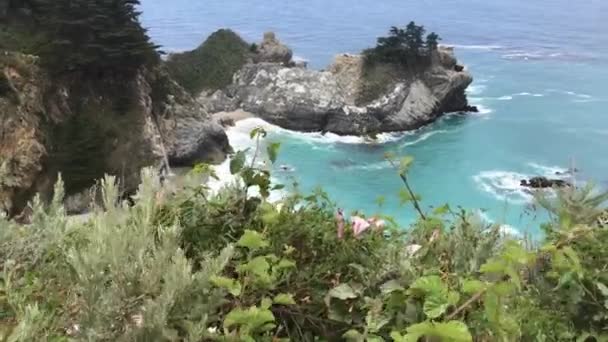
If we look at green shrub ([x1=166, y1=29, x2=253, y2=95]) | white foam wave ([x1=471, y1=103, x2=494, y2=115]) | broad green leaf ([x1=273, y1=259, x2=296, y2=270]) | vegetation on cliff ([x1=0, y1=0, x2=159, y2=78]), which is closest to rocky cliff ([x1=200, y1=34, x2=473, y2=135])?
white foam wave ([x1=471, y1=103, x2=494, y2=115])

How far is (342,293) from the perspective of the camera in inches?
75.5

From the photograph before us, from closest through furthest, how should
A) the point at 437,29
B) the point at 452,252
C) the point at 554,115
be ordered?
the point at 452,252 < the point at 554,115 < the point at 437,29

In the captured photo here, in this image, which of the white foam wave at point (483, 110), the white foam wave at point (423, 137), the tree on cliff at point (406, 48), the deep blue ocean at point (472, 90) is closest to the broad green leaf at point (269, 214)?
the deep blue ocean at point (472, 90)

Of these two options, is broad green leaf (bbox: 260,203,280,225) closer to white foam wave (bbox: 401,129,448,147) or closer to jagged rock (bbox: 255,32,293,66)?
white foam wave (bbox: 401,129,448,147)

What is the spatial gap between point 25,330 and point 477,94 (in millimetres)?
46181

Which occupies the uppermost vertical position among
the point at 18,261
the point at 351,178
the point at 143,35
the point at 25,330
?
the point at 25,330

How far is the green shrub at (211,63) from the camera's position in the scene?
44.0m

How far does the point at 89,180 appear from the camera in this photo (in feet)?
78.8

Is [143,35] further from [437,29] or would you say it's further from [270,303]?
[437,29]

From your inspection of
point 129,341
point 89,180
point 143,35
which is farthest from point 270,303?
point 143,35

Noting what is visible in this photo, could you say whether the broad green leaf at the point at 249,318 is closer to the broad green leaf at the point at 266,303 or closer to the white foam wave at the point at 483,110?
the broad green leaf at the point at 266,303

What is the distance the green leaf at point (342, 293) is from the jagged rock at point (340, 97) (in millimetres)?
34606

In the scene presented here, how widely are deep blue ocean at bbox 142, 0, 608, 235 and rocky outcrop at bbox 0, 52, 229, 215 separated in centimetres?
470

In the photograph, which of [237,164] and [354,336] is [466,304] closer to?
[354,336]
